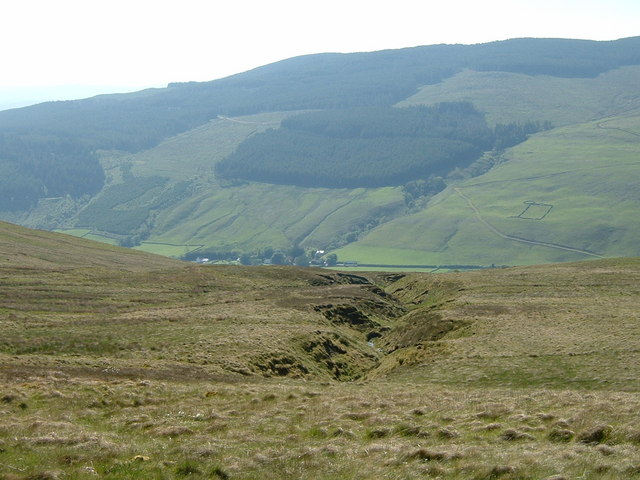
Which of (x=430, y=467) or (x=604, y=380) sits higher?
(x=430, y=467)

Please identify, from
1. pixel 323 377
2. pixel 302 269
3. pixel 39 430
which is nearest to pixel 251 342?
pixel 323 377

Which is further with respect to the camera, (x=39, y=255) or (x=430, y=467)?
(x=39, y=255)

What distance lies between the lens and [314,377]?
50.5 metres

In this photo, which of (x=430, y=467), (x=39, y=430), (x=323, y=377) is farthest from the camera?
(x=323, y=377)

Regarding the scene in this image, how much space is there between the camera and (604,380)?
41438 millimetres

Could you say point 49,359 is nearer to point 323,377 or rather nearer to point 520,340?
point 323,377

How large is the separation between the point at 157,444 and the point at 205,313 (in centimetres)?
4100

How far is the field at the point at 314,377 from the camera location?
24.7 meters

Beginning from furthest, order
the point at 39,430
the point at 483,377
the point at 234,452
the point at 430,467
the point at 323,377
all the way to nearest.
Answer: the point at 323,377
the point at 483,377
the point at 39,430
the point at 234,452
the point at 430,467

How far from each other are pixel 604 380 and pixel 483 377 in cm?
773

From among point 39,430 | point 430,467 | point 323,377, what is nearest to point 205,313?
point 323,377

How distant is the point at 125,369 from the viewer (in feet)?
142

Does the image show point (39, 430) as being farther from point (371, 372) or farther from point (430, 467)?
point (371, 372)

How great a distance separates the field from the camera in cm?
2469
